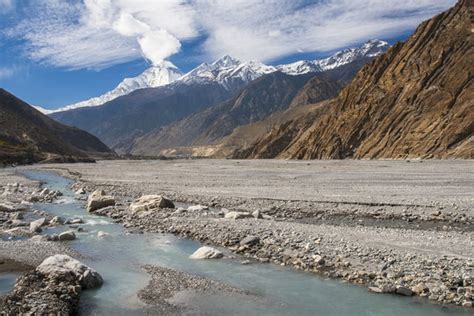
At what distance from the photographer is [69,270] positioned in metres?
13.4

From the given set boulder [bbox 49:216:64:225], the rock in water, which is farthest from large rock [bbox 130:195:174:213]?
the rock in water

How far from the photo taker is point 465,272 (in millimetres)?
13438

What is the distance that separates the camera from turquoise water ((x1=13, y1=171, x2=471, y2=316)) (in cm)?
1202

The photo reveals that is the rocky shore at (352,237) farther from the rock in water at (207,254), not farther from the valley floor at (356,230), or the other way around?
the rock in water at (207,254)

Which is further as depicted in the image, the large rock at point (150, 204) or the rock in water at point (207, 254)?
the large rock at point (150, 204)

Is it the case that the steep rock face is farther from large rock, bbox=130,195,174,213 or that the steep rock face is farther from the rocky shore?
large rock, bbox=130,195,174,213

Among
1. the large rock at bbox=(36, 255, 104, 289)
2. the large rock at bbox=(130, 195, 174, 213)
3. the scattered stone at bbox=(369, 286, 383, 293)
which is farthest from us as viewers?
the large rock at bbox=(130, 195, 174, 213)

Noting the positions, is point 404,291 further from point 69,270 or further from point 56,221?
point 56,221

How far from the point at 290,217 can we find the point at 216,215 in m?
4.14

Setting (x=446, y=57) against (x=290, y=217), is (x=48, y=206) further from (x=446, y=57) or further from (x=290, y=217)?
(x=446, y=57)

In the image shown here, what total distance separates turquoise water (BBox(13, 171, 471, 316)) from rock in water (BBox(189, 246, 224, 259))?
36 centimetres

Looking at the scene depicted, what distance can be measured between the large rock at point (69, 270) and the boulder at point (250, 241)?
6169 mm

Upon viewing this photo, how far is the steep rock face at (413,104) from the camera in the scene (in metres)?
88.8

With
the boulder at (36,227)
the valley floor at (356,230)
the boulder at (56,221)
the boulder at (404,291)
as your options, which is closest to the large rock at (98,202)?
the valley floor at (356,230)
